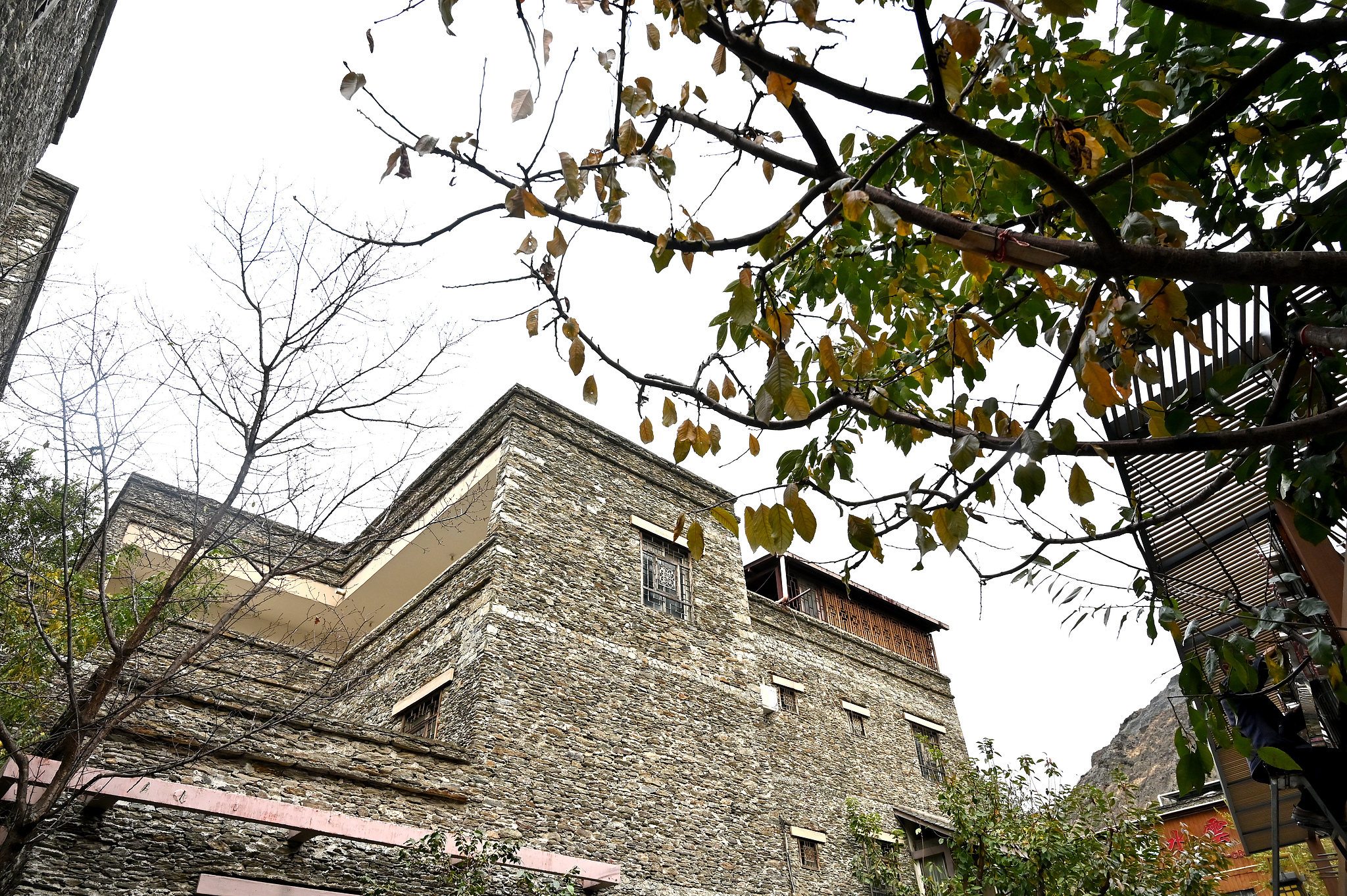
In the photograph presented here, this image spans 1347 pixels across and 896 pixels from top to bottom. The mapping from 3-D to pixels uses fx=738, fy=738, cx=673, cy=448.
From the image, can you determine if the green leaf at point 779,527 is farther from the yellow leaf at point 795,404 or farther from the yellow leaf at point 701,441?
the yellow leaf at point 701,441

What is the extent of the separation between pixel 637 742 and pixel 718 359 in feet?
27.3

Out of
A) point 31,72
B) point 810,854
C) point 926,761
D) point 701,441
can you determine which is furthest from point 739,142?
point 926,761

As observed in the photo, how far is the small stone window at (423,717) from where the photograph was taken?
30.0 ft

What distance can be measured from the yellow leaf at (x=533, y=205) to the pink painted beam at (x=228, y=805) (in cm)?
553

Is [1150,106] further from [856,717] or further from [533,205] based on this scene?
[856,717]

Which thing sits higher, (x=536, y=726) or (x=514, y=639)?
(x=514, y=639)

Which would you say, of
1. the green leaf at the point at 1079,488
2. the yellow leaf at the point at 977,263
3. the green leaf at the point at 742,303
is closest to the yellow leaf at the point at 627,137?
the green leaf at the point at 742,303

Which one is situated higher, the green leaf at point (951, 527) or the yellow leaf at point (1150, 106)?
the yellow leaf at point (1150, 106)

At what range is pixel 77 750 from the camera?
5.09 meters

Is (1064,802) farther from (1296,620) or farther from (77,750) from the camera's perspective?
(77,750)

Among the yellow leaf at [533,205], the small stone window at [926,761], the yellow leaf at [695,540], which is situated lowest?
the yellow leaf at [695,540]

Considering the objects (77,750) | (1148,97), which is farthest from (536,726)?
(1148,97)

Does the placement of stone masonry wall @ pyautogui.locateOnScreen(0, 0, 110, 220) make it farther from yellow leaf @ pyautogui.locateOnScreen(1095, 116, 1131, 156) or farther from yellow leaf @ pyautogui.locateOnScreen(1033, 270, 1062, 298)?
yellow leaf @ pyautogui.locateOnScreen(1095, 116, 1131, 156)

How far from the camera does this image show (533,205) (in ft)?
6.91
